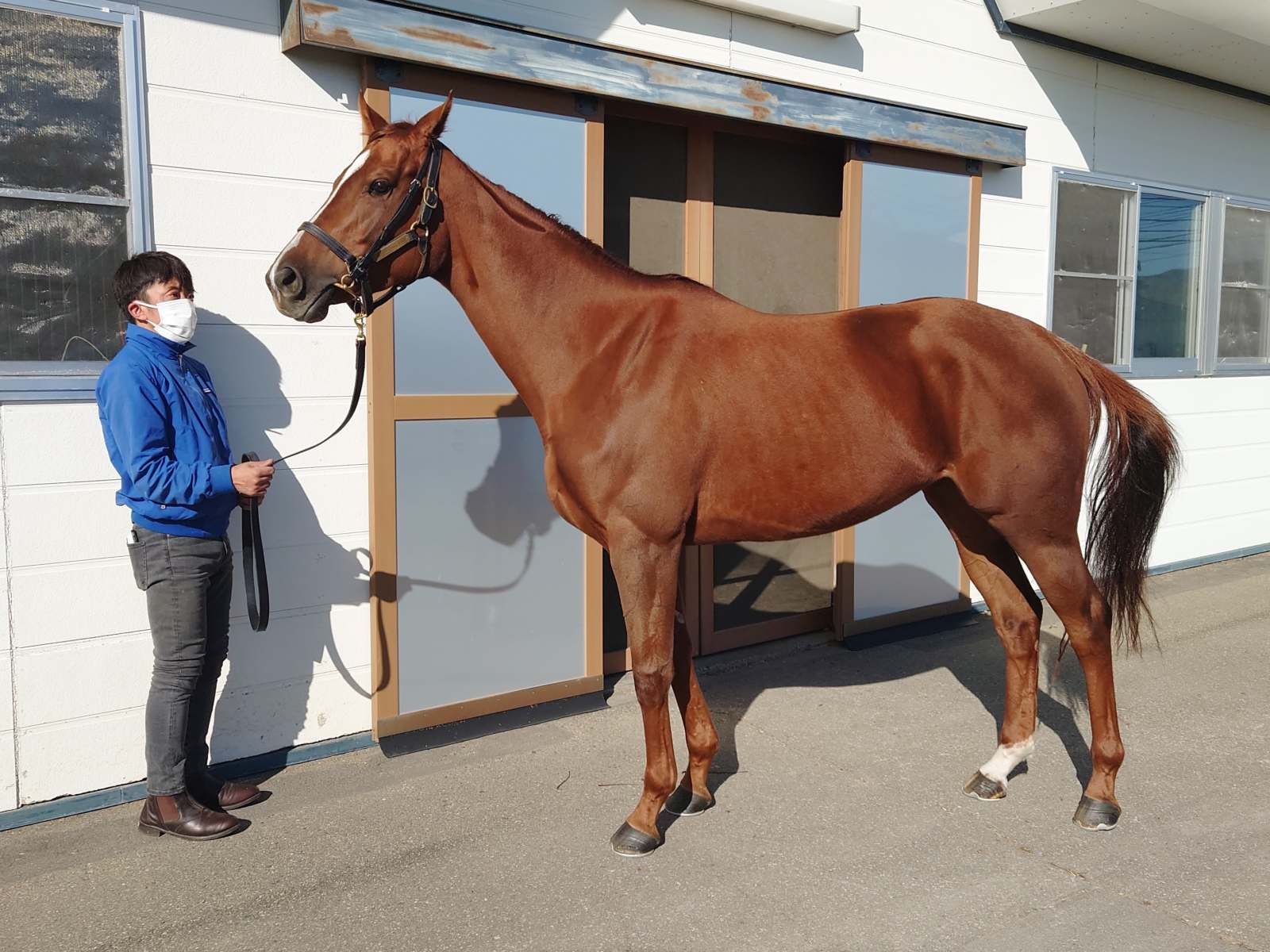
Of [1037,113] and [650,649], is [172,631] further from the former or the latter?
[1037,113]

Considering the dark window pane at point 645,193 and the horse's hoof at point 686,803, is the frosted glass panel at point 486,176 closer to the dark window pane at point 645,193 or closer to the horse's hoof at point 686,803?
the dark window pane at point 645,193

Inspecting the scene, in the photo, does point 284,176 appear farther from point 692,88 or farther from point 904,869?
point 904,869

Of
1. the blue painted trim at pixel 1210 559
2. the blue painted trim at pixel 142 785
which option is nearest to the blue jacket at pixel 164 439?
the blue painted trim at pixel 142 785

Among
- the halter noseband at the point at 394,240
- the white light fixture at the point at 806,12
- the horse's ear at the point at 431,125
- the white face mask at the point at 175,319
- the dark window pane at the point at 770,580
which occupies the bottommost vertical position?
the dark window pane at the point at 770,580

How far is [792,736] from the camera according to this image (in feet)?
12.1

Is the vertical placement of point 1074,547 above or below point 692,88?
below

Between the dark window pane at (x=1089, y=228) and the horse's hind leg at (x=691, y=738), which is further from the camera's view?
the dark window pane at (x=1089, y=228)

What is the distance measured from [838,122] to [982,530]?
7.15 feet

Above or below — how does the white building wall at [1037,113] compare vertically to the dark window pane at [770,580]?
above

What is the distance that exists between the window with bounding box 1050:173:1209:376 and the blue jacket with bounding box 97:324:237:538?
4.79 metres

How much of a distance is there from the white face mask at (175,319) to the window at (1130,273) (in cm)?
477

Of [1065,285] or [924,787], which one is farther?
[1065,285]

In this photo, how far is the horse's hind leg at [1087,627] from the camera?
117 inches

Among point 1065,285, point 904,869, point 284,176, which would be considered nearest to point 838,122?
point 1065,285
